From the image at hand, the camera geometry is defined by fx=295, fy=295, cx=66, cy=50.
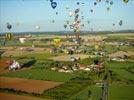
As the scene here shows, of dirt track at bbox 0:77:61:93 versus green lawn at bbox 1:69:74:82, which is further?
green lawn at bbox 1:69:74:82

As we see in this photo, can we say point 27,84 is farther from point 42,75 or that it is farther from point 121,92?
point 121,92

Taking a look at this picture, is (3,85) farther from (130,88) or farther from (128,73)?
(128,73)

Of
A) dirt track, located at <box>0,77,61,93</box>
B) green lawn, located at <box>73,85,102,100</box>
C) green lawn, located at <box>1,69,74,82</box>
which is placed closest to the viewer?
green lawn, located at <box>73,85,102,100</box>

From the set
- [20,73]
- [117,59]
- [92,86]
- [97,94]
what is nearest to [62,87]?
[92,86]

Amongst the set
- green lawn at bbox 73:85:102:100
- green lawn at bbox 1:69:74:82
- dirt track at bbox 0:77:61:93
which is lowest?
green lawn at bbox 1:69:74:82

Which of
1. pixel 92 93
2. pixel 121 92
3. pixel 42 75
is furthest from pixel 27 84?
pixel 121 92

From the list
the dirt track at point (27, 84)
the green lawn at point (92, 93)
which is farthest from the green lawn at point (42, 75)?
the green lawn at point (92, 93)

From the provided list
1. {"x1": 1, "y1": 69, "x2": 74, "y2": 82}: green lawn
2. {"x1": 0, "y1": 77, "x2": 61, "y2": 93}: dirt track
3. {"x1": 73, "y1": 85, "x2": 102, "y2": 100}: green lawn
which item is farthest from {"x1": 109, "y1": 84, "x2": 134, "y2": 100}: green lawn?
{"x1": 1, "y1": 69, "x2": 74, "y2": 82}: green lawn

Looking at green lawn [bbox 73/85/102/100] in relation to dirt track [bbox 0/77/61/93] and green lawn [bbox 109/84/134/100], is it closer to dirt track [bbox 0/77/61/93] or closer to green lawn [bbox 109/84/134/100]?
green lawn [bbox 109/84/134/100]
